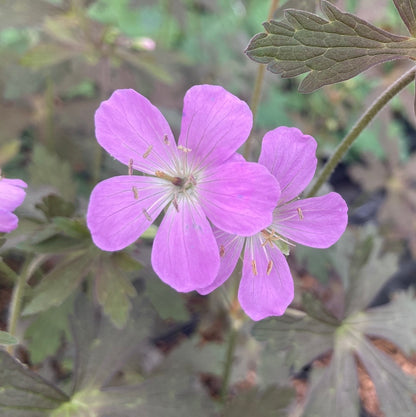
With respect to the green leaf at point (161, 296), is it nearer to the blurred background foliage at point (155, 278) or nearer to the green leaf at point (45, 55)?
the blurred background foliage at point (155, 278)

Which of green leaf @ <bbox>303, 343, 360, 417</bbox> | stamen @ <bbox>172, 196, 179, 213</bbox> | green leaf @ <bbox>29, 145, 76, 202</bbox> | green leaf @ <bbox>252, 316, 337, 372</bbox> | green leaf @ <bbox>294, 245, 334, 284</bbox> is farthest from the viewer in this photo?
green leaf @ <bbox>294, 245, 334, 284</bbox>

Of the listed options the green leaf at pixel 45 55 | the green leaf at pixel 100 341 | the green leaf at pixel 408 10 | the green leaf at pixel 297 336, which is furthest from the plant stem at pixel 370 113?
the green leaf at pixel 45 55

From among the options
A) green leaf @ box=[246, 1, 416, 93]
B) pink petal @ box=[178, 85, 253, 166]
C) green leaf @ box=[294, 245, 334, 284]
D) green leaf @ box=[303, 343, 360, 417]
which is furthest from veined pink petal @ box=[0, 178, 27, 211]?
green leaf @ box=[294, 245, 334, 284]

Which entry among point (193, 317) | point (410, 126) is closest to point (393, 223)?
point (193, 317)

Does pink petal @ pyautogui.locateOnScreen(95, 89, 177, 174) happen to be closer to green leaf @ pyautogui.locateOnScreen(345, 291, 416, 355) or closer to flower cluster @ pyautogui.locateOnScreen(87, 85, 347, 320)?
flower cluster @ pyautogui.locateOnScreen(87, 85, 347, 320)

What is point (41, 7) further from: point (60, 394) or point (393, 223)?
point (393, 223)

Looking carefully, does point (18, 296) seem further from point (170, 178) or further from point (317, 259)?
point (317, 259)
